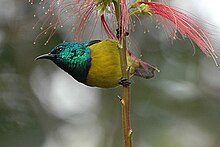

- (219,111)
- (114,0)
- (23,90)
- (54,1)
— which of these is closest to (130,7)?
(114,0)

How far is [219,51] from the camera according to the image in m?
4.63

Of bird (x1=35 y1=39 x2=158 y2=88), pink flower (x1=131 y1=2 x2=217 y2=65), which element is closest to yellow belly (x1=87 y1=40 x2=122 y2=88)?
bird (x1=35 y1=39 x2=158 y2=88)

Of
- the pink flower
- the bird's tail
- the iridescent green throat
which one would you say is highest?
the pink flower

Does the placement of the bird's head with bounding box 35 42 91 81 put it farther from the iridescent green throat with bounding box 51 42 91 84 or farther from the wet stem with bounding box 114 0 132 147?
Answer: the wet stem with bounding box 114 0 132 147

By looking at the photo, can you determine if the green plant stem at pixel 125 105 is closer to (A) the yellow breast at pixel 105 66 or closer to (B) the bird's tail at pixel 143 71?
(A) the yellow breast at pixel 105 66

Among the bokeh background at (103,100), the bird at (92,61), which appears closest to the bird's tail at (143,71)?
the bird at (92,61)

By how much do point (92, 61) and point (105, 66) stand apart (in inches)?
2.7

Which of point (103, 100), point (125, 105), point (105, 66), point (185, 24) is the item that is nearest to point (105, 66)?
point (105, 66)

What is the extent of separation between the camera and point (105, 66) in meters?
2.17

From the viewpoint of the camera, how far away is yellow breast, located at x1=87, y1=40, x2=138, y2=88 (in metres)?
2.13

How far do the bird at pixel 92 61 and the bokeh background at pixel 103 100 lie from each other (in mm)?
2655

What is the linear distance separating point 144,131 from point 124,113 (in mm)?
4003

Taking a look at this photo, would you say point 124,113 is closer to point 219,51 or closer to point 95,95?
point 219,51

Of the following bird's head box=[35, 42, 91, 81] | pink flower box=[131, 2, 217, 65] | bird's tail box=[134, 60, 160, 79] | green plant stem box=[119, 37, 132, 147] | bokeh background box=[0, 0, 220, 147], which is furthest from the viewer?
bokeh background box=[0, 0, 220, 147]
